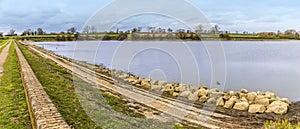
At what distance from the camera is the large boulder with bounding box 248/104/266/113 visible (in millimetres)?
12093

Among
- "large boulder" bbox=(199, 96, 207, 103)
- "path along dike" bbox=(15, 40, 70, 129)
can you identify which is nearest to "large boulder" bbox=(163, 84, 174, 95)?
"large boulder" bbox=(199, 96, 207, 103)

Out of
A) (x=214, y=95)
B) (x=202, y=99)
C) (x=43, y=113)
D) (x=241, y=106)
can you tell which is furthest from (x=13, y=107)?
(x=214, y=95)

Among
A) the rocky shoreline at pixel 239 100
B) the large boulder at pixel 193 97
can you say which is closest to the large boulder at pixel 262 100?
the rocky shoreline at pixel 239 100

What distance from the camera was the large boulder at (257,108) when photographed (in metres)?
12.1

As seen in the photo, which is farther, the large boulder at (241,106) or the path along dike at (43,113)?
the large boulder at (241,106)

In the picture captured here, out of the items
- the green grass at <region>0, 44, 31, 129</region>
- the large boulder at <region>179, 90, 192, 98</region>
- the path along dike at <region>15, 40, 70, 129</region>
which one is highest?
the path along dike at <region>15, 40, 70, 129</region>

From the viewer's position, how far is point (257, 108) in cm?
1216

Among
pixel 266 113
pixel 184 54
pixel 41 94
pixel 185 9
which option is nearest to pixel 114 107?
pixel 41 94

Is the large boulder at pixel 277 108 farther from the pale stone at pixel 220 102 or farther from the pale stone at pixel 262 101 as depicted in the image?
the pale stone at pixel 220 102

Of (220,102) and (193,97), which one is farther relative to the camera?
(193,97)

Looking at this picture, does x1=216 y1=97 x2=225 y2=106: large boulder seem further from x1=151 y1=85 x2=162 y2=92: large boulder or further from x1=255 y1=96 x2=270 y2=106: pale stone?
x1=151 y1=85 x2=162 y2=92: large boulder

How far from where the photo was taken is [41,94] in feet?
25.5

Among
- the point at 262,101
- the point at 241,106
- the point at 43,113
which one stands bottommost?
the point at 241,106

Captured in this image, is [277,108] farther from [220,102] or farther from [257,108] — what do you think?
[220,102]
